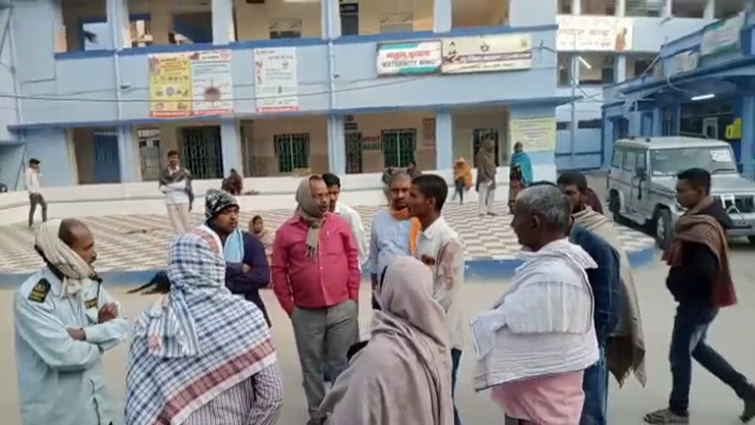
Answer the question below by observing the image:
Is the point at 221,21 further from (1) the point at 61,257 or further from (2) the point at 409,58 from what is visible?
(1) the point at 61,257

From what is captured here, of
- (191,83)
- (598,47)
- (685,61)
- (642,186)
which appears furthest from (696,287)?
(598,47)

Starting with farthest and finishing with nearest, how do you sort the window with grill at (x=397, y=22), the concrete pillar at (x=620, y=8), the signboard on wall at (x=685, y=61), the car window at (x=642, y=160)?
1. the concrete pillar at (x=620, y=8)
2. the window with grill at (x=397, y=22)
3. the signboard on wall at (x=685, y=61)
4. the car window at (x=642, y=160)

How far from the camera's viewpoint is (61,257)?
90.2 inches

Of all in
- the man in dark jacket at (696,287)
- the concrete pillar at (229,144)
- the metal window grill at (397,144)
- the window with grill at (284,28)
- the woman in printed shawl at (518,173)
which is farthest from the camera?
the window with grill at (284,28)

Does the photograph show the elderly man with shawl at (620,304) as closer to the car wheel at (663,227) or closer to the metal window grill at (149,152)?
the car wheel at (663,227)

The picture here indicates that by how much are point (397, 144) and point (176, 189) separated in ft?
30.3

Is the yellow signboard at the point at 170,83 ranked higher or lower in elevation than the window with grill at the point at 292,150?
higher

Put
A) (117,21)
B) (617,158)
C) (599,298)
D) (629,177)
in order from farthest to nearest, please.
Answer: (117,21)
(617,158)
(629,177)
(599,298)

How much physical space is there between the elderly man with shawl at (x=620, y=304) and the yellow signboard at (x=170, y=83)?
1444cm

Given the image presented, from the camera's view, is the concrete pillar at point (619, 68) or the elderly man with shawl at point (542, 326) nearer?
the elderly man with shawl at point (542, 326)

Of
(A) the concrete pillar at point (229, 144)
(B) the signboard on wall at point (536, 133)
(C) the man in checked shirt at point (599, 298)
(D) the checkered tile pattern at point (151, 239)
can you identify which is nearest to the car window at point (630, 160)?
(D) the checkered tile pattern at point (151, 239)

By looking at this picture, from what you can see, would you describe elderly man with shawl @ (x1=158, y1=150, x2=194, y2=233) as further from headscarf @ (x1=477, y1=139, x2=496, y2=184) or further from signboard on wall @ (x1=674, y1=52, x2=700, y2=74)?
signboard on wall @ (x1=674, y1=52, x2=700, y2=74)

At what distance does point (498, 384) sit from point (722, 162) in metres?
9.96

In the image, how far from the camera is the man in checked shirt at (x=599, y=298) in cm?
255
